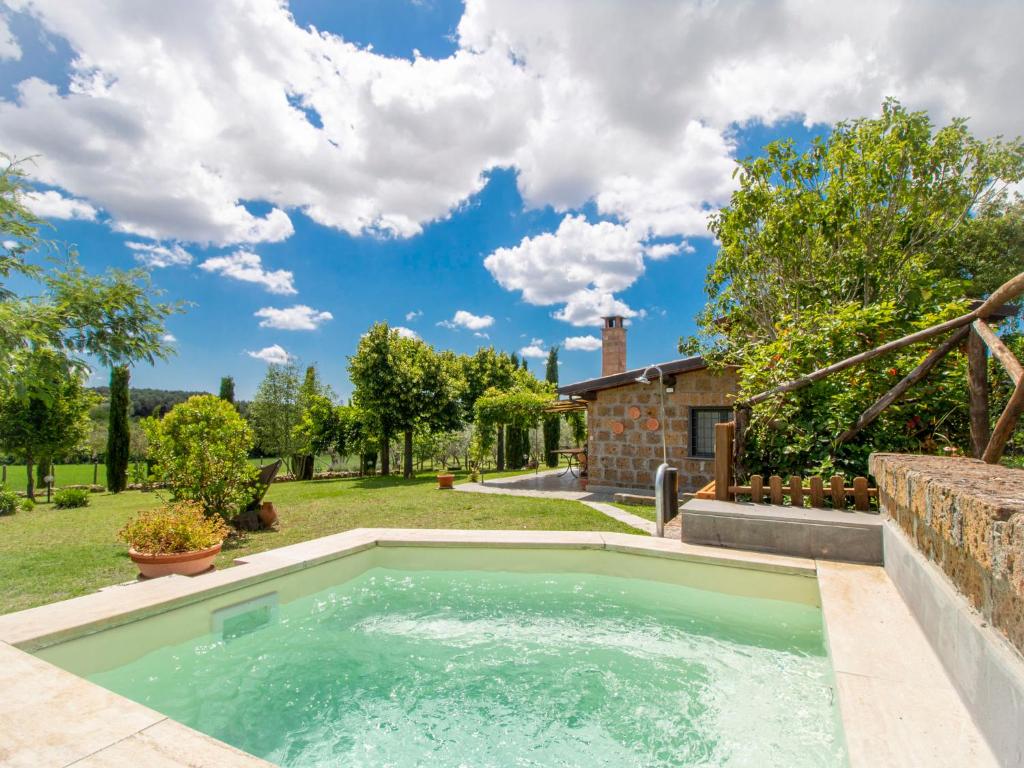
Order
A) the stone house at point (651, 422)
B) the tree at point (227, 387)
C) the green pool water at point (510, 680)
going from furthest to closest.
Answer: the tree at point (227, 387) < the stone house at point (651, 422) < the green pool water at point (510, 680)

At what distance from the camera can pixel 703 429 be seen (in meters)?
12.4

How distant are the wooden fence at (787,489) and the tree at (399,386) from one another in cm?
1456

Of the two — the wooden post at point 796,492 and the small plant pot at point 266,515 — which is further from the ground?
the wooden post at point 796,492

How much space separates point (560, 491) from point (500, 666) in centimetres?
989

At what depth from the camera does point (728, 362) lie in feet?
36.4

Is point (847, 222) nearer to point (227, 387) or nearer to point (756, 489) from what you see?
point (756, 489)

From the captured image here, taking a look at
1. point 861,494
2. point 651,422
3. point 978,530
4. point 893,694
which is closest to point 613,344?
point 651,422

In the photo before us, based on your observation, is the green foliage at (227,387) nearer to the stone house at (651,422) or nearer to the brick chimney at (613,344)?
the brick chimney at (613,344)

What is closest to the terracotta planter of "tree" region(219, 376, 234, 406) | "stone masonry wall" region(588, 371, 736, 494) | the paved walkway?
the paved walkway

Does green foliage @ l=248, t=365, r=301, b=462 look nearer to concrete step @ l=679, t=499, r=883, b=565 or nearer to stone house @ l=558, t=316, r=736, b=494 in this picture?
stone house @ l=558, t=316, r=736, b=494

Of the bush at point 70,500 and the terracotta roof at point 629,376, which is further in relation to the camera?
the bush at point 70,500

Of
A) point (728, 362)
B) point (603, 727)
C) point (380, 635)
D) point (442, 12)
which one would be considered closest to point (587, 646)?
point (603, 727)

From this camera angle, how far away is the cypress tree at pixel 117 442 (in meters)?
→ 20.4

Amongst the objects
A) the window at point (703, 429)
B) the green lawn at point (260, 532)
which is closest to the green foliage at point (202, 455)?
the green lawn at point (260, 532)
